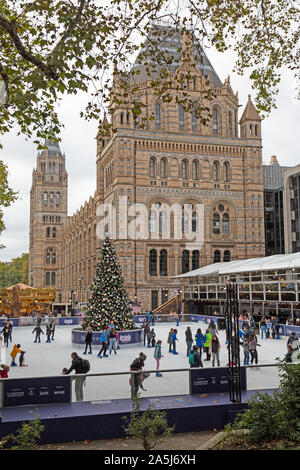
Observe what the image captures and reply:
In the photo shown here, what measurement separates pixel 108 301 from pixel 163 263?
23.5m

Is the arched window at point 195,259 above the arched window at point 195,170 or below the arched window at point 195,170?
below

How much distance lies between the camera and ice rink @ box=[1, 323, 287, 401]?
10281 millimetres

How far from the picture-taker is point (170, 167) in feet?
157

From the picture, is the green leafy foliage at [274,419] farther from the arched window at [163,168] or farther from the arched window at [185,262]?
the arched window at [163,168]

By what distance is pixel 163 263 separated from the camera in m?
47.3

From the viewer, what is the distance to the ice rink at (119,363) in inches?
405

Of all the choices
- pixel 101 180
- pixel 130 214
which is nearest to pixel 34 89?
pixel 130 214

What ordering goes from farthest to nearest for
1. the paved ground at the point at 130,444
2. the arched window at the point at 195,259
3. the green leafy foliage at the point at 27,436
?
the arched window at the point at 195,259, the paved ground at the point at 130,444, the green leafy foliage at the point at 27,436

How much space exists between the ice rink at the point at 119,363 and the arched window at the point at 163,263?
10.5 metres

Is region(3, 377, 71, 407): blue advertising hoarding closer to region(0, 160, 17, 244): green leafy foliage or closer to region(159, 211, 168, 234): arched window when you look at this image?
region(0, 160, 17, 244): green leafy foliage

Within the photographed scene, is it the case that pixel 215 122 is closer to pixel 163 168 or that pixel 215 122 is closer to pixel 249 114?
pixel 249 114

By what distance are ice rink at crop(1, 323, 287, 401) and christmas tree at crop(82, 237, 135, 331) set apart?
1411mm

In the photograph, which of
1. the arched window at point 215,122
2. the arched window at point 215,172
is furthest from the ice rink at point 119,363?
the arched window at point 215,122

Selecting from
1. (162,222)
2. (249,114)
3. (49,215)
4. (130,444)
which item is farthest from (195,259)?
(49,215)
